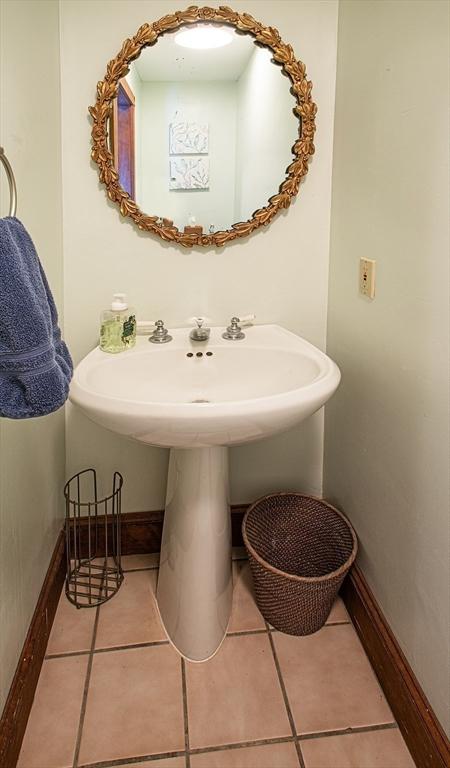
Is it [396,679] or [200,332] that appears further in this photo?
[200,332]

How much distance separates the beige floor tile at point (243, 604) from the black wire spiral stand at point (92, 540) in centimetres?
36

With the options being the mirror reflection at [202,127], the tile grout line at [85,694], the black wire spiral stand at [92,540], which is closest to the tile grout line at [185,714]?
the tile grout line at [85,694]

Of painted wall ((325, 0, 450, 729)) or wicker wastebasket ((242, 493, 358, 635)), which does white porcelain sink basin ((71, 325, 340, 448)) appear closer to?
painted wall ((325, 0, 450, 729))

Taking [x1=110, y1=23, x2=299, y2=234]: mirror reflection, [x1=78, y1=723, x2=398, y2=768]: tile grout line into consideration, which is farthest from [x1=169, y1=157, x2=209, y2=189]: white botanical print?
[x1=78, y1=723, x2=398, y2=768]: tile grout line

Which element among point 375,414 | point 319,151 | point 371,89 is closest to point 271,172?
point 319,151

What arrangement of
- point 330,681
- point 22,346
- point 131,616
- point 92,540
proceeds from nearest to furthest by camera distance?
point 22,346 < point 330,681 < point 131,616 < point 92,540

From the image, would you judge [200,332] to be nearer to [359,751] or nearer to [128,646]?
[128,646]

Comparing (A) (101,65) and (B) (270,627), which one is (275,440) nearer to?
(B) (270,627)

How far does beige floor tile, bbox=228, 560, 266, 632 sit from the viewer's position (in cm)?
164

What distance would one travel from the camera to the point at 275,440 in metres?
1.92

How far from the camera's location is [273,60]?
159cm

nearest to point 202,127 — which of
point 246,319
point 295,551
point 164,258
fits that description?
point 164,258

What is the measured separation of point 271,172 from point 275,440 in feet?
2.73

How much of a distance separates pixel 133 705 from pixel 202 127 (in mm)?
1494
